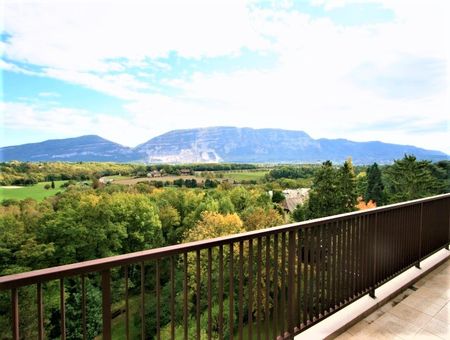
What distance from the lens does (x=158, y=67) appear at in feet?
141

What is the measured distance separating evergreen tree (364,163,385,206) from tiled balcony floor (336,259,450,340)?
36022mm

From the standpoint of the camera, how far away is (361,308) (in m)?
2.49

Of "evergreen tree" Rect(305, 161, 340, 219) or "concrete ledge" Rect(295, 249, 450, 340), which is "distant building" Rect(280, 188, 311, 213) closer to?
"evergreen tree" Rect(305, 161, 340, 219)

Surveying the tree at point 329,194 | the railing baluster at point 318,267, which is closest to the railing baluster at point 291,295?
the railing baluster at point 318,267

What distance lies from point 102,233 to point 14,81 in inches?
1148

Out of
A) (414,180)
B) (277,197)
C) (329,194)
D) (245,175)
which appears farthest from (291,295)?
(245,175)

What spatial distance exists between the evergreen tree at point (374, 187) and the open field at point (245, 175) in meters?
14.4

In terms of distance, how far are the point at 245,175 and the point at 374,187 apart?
695 inches

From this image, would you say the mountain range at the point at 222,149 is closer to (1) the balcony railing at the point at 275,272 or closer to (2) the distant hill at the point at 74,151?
(2) the distant hill at the point at 74,151

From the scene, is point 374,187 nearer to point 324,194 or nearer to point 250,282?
point 324,194

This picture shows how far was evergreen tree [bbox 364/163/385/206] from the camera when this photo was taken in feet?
116

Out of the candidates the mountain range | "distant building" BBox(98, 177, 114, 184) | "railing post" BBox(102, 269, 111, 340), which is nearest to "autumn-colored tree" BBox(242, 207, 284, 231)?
the mountain range

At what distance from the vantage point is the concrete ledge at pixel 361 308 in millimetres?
2178

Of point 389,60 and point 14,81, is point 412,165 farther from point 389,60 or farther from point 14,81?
point 14,81
